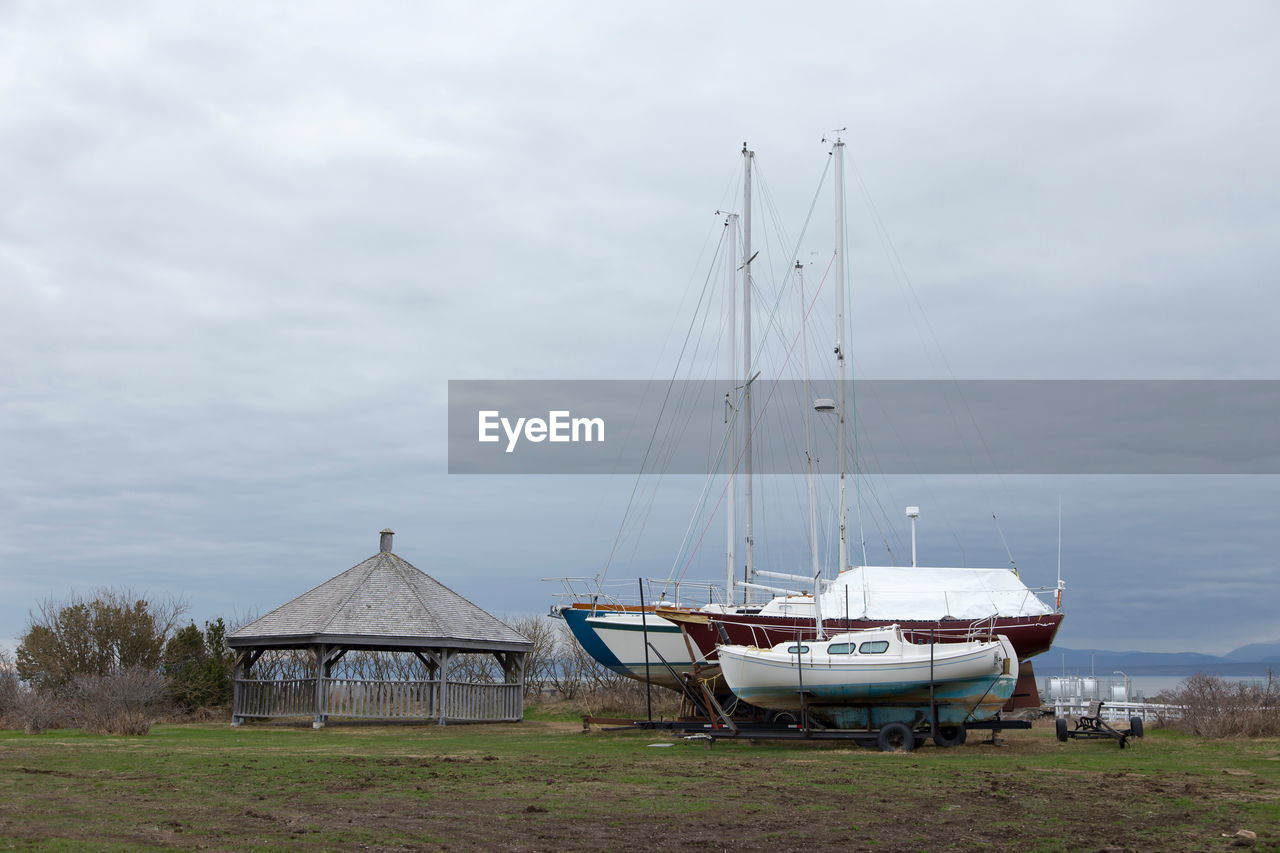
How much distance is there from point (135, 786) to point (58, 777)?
1748 mm

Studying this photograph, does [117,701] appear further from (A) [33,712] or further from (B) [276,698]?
(B) [276,698]

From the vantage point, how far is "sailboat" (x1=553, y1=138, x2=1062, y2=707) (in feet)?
97.5

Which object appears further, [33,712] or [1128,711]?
[1128,711]

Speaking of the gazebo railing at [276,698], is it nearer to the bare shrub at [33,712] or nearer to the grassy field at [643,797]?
the bare shrub at [33,712]

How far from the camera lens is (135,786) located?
1567 cm

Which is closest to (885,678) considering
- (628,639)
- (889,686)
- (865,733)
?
(889,686)

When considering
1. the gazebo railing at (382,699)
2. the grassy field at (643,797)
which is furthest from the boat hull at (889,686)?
the gazebo railing at (382,699)

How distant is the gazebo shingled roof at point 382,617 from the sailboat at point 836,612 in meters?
2.84

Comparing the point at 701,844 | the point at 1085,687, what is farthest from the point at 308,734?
the point at 1085,687

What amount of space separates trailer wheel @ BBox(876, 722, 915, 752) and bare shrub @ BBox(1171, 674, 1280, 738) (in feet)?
26.0

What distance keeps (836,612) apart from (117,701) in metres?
18.0

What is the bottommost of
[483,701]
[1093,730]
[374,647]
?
[483,701]

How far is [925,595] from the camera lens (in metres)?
31.6

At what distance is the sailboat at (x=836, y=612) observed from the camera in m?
29.7
